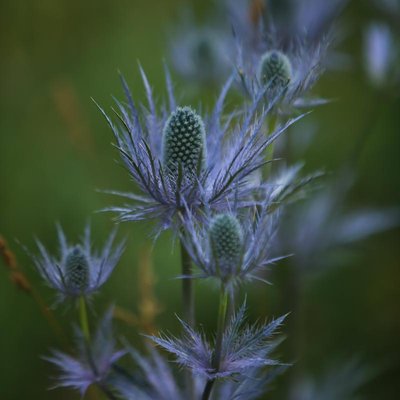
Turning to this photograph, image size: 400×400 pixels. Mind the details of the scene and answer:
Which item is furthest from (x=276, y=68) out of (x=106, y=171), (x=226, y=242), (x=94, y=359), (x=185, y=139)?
(x=106, y=171)

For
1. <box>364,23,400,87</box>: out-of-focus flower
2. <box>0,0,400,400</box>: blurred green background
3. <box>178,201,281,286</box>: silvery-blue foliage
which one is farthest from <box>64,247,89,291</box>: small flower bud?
<box>364,23,400,87</box>: out-of-focus flower

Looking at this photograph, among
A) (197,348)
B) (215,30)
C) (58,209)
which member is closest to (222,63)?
(215,30)

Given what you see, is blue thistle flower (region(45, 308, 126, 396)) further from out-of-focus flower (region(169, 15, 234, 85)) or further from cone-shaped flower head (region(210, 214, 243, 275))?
out-of-focus flower (region(169, 15, 234, 85))

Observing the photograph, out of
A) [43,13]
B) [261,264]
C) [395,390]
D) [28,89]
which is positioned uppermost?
[43,13]

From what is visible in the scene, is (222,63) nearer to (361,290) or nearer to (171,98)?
(171,98)

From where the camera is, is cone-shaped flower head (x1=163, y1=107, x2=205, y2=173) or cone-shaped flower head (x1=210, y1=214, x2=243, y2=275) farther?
cone-shaped flower head (x1=163, y1=107, x2=205, y2=173)

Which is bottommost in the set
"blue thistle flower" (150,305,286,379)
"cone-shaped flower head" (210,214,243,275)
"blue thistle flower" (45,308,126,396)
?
"blue thistle flower" (150,305,286,379)
